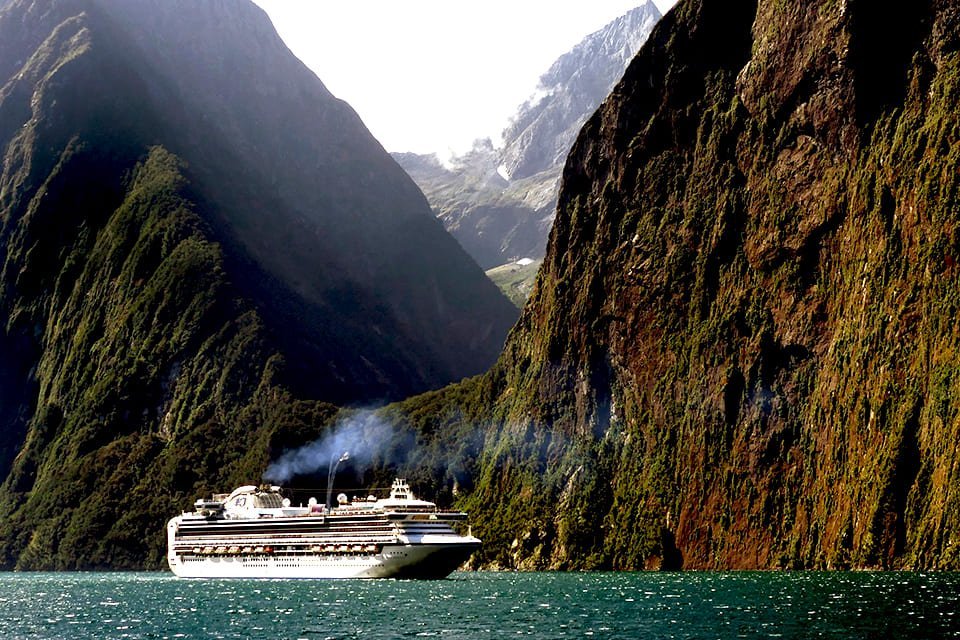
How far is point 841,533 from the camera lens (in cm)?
13362

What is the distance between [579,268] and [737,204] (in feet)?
93.7

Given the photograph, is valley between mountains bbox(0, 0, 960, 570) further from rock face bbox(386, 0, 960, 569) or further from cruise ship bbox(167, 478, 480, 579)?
cruise ship bbox(167, 478, 480, 579)

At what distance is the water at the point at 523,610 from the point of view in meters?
66.3

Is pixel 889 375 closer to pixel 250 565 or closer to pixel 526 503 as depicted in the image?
pixel 526 503

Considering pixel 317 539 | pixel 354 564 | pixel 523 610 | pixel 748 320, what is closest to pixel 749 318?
pixel 748 320

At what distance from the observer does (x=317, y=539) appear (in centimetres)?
14012

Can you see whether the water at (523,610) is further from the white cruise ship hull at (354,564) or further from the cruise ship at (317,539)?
the cruise ship at (317,539)

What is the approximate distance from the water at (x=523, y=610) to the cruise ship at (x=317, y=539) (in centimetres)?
1045

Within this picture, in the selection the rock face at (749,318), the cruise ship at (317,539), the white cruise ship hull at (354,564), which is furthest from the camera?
the cruise ship at (317,539)

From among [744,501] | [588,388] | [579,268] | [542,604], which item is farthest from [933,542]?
[579,268]

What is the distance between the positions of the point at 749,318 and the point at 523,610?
81662 mm

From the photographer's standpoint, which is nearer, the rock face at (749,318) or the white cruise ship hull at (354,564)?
the white cruise ship hull at (354,564)

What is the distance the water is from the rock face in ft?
63.7

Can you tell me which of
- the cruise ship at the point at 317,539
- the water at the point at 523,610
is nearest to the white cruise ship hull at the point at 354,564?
the cruise ship at the point at 317,539
